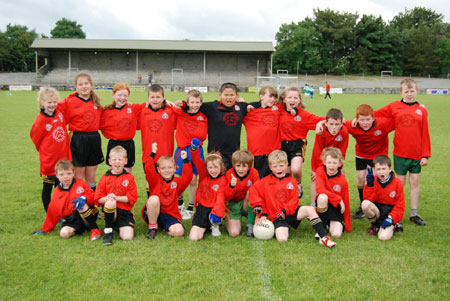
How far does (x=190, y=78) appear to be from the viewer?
46125 millimetres

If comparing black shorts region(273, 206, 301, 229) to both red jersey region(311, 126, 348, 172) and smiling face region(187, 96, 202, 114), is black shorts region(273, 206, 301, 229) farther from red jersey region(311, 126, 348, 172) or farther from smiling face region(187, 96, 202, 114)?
smiling face region(187, 96, 202, 114)

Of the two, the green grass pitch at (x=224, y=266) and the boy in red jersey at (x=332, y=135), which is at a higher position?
the boy in red jersey at (x=332, y=135)

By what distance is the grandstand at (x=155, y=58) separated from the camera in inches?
1857

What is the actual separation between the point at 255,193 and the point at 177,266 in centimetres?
140

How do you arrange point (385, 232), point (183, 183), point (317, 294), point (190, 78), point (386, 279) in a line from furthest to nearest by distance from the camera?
point (190, 78) < point (183, 183) < point (385, 232) < point (386, 279) < point (317, 294)

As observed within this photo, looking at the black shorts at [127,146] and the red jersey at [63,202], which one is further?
the black shorts at [127,146]

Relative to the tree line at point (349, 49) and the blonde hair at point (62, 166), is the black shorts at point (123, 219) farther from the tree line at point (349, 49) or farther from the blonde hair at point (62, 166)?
the tree line at point (349, 49)

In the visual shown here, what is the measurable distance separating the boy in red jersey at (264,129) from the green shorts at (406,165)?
5.41ft

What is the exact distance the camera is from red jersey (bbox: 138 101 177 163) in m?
5.39

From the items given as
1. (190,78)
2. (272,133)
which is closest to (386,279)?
(272,133)

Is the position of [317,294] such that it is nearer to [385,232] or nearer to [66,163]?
[385,232]

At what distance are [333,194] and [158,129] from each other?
8.14 feet

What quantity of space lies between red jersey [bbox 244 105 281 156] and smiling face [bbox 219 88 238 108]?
1.27 ft

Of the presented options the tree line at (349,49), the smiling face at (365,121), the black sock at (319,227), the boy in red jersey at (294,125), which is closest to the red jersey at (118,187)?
the black sock at (319,227)
